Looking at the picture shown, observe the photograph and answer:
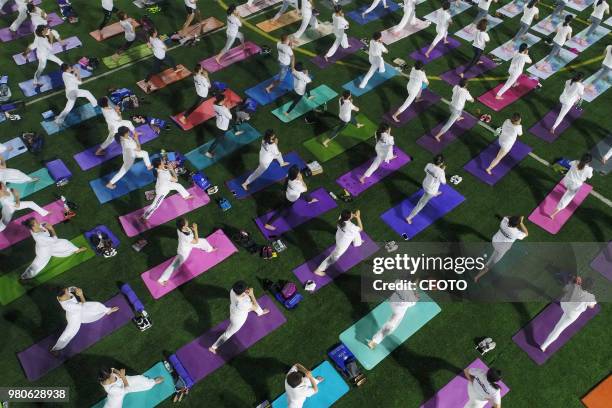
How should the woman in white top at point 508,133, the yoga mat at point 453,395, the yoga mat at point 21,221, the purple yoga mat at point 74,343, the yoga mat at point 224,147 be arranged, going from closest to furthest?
1. the yoga mat at point 453,395
2. the purple yoga mat at point 74,343
3. the yoga mat at point 21,221
4. the woman in white top at point 508,133
5. the yoga mat at point 224,147

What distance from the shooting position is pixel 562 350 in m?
11.1

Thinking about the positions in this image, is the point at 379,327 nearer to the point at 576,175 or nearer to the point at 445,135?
the point at 576,175

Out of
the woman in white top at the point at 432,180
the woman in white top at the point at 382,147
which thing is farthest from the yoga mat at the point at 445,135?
the woman in white top at the point at 432,180

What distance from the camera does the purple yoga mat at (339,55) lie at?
62.7ft

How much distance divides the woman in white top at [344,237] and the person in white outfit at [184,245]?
3.28m

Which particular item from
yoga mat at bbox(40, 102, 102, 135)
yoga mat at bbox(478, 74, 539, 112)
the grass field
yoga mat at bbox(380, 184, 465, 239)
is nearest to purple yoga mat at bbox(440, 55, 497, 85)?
the grass field

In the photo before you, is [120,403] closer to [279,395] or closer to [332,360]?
[279,395]

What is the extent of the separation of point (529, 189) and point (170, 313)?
12.0 meters

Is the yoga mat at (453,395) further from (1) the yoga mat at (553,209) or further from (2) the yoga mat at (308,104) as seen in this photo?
(2) the yoga mat at (308,104)

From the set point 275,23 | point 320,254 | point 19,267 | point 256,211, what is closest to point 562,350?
point 320,254

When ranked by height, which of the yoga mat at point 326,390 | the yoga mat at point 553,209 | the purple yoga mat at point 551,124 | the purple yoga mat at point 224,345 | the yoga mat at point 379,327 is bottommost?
the purple yoga mat at point 224,345

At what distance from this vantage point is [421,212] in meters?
13.9

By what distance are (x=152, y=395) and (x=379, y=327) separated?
5.77 meters

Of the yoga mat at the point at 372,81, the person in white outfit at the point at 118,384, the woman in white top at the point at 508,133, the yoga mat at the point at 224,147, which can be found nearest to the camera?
the person in white outfit at the point at 118,384
